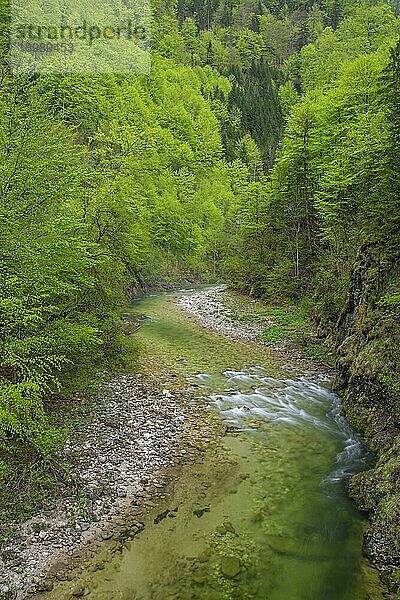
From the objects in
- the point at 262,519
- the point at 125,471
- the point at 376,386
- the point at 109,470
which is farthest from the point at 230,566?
the point at 376,386

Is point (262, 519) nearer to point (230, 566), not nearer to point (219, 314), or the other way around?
point (230, 566)

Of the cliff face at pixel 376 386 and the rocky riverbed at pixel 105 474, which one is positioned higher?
the cliff face at pixel 376 386

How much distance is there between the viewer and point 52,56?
124 ft

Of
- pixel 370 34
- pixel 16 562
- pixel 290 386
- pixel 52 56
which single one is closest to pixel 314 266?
pixel 290 386

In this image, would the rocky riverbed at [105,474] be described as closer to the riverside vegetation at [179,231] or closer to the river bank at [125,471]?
the river bank at [125,471]

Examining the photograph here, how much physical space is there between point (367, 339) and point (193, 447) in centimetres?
584

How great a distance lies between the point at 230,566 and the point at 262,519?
55.8 inches

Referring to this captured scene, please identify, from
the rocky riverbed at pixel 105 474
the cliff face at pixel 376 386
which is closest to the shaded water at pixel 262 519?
the cliff face at pixel 376 386

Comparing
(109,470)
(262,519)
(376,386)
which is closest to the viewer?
(262,519)

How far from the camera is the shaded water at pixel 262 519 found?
268 inches

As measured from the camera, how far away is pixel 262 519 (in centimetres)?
844

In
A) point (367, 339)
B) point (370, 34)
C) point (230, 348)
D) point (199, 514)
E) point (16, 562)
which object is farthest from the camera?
point (370, 34)

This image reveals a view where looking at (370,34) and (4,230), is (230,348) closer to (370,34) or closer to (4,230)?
(4,230)

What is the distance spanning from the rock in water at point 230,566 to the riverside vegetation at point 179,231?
218 cm
